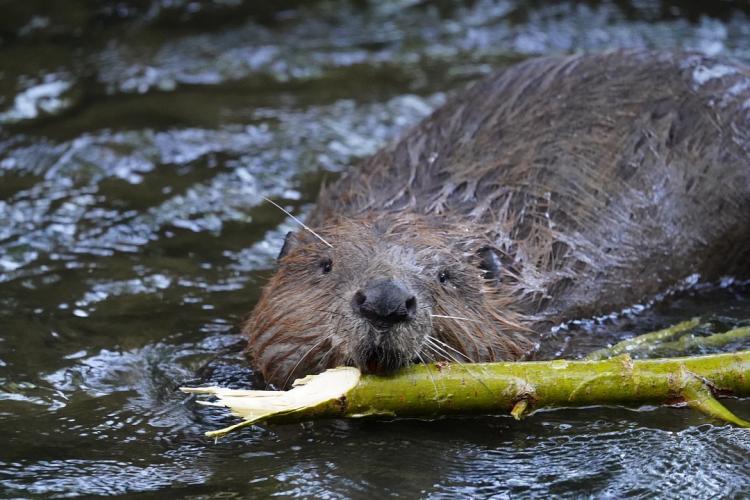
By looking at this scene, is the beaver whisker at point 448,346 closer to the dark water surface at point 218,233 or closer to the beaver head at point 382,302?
the beaver head at point 382,302

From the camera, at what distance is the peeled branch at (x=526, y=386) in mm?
4074

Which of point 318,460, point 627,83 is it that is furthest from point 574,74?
point 318,460

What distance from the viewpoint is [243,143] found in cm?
738

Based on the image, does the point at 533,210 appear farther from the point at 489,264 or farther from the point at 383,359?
the point at 383,359

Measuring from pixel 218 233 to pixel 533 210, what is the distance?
174 centimetres

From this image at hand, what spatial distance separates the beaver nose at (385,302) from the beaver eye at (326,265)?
21.7 inches

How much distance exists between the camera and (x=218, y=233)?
6391mm

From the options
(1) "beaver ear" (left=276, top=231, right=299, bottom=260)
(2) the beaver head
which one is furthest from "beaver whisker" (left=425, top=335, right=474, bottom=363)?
(1) "beaver ear" (left=276, top=231, right=299, bottom=260)

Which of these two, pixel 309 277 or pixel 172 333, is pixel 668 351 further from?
pixel 172 333

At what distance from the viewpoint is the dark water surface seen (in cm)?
410

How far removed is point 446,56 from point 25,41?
283 cm

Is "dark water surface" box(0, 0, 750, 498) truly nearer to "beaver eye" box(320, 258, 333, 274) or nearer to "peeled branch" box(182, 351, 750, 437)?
"peeled branch" box(182, 351, 750, 437)

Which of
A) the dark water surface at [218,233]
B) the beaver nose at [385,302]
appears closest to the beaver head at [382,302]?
the beaver nose at [385,302]

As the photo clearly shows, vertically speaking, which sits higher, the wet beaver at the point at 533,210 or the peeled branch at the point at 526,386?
the wet beaver at the point at 533,210
